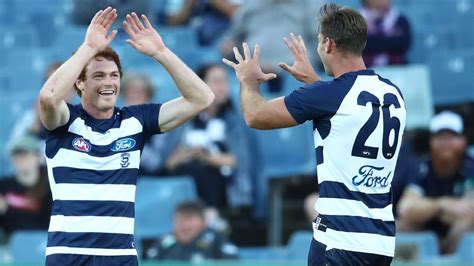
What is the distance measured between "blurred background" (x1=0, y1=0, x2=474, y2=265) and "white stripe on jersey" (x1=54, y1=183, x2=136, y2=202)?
3.78 meters

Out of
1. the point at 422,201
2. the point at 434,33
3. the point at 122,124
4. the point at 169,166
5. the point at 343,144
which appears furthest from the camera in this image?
the point at 434,33

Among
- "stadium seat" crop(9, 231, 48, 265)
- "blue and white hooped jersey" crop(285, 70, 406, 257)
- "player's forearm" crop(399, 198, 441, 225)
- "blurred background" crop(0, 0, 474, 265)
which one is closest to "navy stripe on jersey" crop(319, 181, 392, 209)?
"blue and white hooped jersey" crop(285, 70, 406, 257)

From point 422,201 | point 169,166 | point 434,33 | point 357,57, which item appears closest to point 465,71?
point 434,33

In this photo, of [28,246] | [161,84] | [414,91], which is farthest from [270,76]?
[161,84]

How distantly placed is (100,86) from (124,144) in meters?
0.32

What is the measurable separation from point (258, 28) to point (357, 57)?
227 inches

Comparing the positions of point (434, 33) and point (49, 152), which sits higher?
point (434, 33)

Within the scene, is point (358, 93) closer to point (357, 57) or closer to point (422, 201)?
point (357, 57)

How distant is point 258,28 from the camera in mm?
11461

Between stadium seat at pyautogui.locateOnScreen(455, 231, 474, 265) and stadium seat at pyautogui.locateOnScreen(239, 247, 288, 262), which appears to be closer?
stadium seat at pyautogui.locateOnScreen(455, 231, 474, 265)

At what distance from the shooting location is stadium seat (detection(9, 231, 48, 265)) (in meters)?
10.6

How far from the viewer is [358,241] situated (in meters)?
5.57

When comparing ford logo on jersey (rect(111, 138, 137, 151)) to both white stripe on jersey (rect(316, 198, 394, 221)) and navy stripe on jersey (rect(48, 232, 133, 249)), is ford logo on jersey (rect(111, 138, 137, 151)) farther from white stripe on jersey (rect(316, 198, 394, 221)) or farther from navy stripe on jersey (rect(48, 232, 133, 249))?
white stripe on jersey (rect(316, 198, 394, 221))

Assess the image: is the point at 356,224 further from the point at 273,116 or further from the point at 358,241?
Result: the point at 273,116
